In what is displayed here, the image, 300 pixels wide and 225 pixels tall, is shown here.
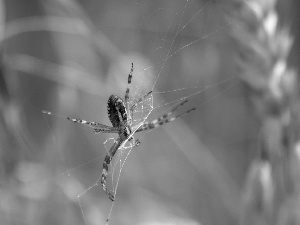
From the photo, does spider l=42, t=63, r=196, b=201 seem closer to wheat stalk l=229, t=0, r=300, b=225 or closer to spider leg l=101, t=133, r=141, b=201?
spider leg l=101, t=133, r=141, b=201

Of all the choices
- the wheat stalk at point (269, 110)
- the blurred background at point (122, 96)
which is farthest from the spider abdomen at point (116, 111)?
the wheat stalk at point (269, 110)

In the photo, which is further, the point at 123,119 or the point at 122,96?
the point at 122,96

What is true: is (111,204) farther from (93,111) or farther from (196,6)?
(196,6)

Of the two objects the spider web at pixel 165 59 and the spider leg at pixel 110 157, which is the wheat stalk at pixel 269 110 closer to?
the spider leg at pixel 110 157

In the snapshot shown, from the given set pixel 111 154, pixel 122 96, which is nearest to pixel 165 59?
pixel 122 96

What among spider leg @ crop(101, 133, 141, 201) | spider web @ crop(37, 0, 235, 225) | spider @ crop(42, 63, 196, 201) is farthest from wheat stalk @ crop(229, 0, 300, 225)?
spider web @ crop(37, 0, 235, 225)

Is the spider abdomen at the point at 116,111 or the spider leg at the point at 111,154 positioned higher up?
the spider abdomen at the point at 116,111

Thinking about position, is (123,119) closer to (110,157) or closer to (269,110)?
(110,157)
